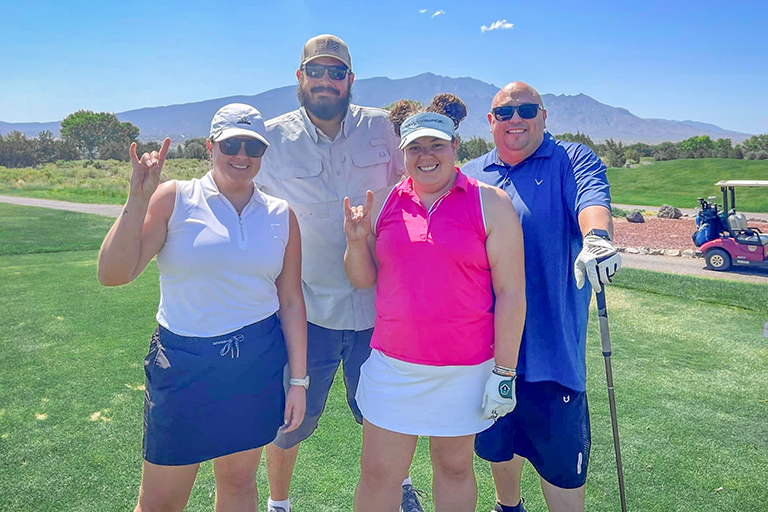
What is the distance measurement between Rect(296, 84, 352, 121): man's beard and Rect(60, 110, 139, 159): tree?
60380 millimetres

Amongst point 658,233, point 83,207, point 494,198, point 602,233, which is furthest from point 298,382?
point 83,207

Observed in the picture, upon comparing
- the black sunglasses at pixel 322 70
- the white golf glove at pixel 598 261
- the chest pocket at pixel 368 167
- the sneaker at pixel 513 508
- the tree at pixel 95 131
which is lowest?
the sneaker at pixel 513 508

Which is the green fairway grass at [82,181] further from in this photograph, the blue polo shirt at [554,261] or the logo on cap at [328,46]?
the blue polo shirt at [554,261]

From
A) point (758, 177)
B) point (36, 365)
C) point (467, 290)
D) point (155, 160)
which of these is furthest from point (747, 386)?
point (758, 177)

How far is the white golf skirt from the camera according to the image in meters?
2.02

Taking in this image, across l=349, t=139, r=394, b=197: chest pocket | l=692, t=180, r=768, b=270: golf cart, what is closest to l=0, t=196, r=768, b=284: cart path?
l=692, t=180, r=768, b=270: golf cart

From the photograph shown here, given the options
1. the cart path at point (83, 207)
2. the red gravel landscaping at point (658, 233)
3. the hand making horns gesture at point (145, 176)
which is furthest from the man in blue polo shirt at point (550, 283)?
the cart path at point (83, 207)

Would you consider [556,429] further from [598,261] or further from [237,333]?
[237,333]

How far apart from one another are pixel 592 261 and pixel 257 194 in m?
1.27

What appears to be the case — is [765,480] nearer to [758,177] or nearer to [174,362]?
[174,362]

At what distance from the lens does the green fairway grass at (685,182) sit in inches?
893

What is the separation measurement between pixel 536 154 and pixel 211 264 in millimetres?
1385

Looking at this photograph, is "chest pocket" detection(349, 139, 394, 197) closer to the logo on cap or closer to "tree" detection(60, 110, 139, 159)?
the logo on cap

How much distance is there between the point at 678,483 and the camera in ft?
9.23
